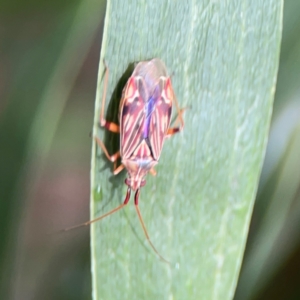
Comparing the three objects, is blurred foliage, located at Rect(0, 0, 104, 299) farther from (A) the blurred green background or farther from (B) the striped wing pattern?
(B) the striped wing pattern

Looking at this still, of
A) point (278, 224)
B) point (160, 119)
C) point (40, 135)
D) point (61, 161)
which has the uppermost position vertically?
point (160, 119)

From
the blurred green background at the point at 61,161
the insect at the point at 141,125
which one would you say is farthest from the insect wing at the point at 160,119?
the blurred green background at the point at 61,161

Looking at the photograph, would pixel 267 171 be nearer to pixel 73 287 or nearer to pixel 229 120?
pixel 229 120

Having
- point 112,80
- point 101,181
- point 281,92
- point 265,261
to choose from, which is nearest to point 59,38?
point 112,80

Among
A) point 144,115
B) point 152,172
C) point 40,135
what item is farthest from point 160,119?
point 40,135

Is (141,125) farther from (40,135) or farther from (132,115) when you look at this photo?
(40,135)

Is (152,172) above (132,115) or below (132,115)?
below

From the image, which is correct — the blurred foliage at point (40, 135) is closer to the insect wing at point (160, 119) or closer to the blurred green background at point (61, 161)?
the blurred green background at point (61, 161)
